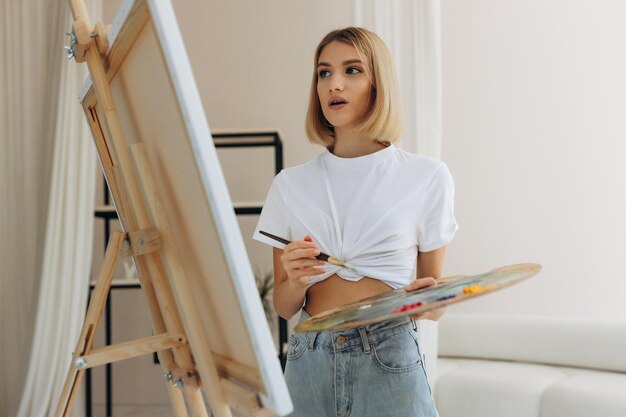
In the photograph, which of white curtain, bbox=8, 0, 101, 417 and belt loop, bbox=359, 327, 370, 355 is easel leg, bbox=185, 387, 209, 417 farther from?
white curtain, bbox=8, 0, 101, 417

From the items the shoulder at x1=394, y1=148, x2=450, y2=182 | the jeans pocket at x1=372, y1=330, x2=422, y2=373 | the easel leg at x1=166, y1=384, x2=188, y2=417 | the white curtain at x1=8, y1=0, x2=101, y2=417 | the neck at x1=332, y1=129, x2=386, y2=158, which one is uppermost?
the neck at x1=332, y1=129, x2=386, y2=158

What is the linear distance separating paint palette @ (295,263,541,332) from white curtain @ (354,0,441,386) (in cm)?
173

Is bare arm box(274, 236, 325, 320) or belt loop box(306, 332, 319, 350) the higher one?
bare arm box(274, 236, 325, 320)

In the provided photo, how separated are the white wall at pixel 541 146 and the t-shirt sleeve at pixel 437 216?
243 cm

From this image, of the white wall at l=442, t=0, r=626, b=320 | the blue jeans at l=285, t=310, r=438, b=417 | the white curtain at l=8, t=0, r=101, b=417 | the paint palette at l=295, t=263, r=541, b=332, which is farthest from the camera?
the white wall at l=442, t=0, r=626, b=320

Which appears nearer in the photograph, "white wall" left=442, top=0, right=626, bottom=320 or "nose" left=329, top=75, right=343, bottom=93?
"nose" left=329, top=75, right=343, bottom=93


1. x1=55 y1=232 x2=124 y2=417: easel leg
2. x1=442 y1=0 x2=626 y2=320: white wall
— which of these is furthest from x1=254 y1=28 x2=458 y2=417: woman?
x1=442 y1=0 x2=626 y2=320: white wall

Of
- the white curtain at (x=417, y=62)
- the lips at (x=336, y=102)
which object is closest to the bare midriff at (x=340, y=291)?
the lips at (x=336, y=102)

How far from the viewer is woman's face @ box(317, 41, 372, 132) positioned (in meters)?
1.34

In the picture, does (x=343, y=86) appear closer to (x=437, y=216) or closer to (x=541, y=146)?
(x=437, y=216)

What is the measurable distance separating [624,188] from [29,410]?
310 cm

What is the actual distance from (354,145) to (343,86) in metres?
0.13

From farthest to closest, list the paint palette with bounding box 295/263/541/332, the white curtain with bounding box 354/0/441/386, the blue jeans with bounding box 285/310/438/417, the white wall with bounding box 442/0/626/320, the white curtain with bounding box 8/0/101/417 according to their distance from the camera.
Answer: the white wall with bounding box 442/0/626/320 → the white curtain with bounding box 8/0/101/417 → the white curtain with bounding box 354/0/441/386 → the blue jeans with bounding box 285/310/438/417 → the paint palette with bounding box 295/263/541/332

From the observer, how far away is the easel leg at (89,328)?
112cm
